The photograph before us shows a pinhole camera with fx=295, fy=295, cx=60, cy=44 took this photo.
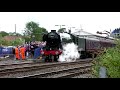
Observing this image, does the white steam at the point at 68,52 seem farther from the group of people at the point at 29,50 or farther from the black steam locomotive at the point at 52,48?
the group of people at the point at 29,50

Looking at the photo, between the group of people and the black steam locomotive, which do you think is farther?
the group of people

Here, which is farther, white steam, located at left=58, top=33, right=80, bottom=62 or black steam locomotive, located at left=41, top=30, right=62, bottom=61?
white steam, located at left=58, top=33, right=80, bottom=62

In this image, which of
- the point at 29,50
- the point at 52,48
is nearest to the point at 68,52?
the point at 52,48

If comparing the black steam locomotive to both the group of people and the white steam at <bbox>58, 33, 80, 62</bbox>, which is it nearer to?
the white steam at <bbox>58, 33, 80, 62</bbox>

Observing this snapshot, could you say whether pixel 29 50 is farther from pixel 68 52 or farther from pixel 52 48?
pixel 68 52

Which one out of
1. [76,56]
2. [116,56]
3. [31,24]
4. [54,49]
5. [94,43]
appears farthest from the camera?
[31,24]

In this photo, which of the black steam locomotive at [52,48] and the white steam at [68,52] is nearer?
the black steam locomotive at [52,48]

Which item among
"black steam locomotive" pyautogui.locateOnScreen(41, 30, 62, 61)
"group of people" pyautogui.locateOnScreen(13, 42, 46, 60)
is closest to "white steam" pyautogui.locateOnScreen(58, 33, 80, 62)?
"black steam locomotive" pyautogui.locateOnScreen(41, 30, 62, 61)

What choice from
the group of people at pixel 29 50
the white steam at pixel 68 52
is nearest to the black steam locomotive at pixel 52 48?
the white steam at pixel 68 52
